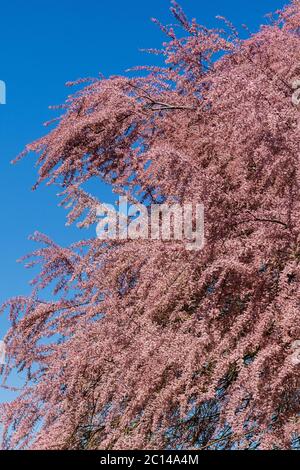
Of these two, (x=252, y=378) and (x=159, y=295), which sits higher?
(x=159, y=295)

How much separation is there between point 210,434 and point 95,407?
94cm

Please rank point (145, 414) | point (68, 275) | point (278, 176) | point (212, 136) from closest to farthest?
point (145, 414) < point (278, 176) < point (212, 136) < point (68, 275)

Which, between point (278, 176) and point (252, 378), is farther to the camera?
point (278, 176)

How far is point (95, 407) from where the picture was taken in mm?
5332

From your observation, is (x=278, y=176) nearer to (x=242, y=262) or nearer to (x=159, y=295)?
(x=242, y=262)

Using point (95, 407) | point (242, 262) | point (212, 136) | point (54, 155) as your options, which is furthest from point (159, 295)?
point (54, 155)

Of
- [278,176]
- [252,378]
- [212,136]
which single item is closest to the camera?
[252,378]

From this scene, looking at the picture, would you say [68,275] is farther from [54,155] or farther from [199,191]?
[199,191]

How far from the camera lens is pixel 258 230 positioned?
463cm

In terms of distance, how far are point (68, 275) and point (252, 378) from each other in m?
4.64

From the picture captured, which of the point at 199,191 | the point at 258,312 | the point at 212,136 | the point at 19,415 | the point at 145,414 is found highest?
the point at 212,136

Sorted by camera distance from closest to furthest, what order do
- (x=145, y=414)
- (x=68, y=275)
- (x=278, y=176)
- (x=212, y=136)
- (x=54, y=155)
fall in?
(x=145, y=414), (x=278, y=176), (x=212, y=136), (x=54, y=155), (x=68, y=275)

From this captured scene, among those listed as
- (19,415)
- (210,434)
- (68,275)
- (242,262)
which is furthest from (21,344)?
(242,262)

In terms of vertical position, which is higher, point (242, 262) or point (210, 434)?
point (242, 262)
